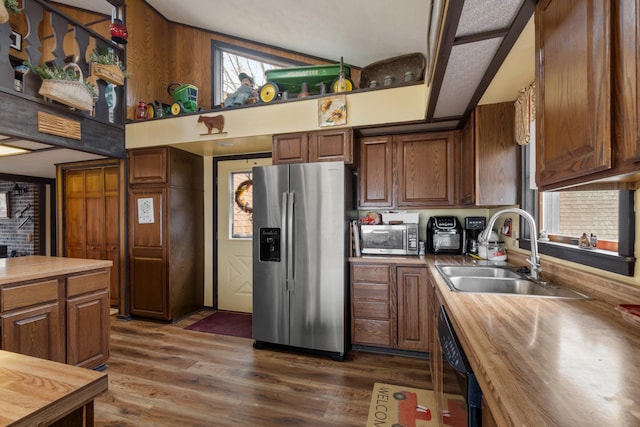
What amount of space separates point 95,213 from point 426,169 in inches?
171

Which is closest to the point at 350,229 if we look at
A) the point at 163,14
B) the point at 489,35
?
the point at 489,35

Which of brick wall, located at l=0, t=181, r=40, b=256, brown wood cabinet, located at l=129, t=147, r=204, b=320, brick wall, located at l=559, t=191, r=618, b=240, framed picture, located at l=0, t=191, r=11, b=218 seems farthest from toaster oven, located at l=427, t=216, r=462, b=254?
framed picture, located at l=0, t=191, r=11, b=218

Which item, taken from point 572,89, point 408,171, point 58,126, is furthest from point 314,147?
point 58,126

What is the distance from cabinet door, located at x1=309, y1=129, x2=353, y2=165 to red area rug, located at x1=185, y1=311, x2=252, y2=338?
2055 millimetres

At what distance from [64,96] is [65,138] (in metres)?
0.48

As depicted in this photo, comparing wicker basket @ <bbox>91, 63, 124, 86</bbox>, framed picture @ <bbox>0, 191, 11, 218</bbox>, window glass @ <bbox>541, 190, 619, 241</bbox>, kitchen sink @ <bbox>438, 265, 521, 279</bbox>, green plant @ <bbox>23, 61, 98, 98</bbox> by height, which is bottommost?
kitchen sink @ <bbox>438, 265, 521, 279</bbox>

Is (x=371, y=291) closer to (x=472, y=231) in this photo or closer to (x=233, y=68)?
(x=472, y=231)

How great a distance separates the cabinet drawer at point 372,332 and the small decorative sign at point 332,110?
6.25ft

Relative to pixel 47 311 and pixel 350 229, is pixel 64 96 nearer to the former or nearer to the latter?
pixel 47 311

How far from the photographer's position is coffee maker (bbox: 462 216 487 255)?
292 centimetres

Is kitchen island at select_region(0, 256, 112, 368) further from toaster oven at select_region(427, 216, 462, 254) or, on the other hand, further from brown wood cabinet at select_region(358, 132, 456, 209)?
toaster oven at select_region(427, 216, 462, 254)

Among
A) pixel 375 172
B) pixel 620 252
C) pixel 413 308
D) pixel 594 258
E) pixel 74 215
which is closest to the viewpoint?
pixel 620 252

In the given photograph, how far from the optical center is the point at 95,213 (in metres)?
4.15

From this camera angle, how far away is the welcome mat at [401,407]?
1.85 metres
